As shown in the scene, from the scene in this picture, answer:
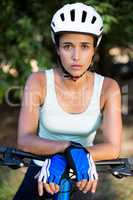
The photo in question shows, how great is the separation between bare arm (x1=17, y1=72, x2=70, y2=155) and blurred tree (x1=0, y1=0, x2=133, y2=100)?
13.9ft

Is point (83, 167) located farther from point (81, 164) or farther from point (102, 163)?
point (102, 163)

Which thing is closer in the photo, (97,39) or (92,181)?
(92,181)

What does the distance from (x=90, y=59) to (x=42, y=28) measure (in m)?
4.66

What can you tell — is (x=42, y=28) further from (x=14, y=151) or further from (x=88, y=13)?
(x=14, y=151)

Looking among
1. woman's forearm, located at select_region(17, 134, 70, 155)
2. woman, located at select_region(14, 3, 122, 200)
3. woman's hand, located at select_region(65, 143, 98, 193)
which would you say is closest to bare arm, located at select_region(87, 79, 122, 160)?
woman, located at select_region(14, 3, 122, 200)

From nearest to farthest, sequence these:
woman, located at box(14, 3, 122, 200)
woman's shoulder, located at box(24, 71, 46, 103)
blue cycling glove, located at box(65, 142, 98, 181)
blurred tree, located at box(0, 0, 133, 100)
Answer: blue cycling glove, located at box(65, 142, 98, 181)
woman, located at box(14, 3, 122, 200)
woman's shoulder, located at box(24, 71, 46, 103)
blurred tree, located at box(0, 0, 133, 100)

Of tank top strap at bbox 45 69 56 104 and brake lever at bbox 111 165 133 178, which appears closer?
brake lever at bbox 111 165 133 178

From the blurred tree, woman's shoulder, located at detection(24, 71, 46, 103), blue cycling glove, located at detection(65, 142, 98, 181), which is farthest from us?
the blurred tree

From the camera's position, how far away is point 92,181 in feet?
8.03

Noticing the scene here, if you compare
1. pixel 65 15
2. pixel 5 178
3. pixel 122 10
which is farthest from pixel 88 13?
pixel 122 10

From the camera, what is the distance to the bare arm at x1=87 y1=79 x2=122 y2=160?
2.77 metres

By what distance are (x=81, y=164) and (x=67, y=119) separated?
650 millimetres

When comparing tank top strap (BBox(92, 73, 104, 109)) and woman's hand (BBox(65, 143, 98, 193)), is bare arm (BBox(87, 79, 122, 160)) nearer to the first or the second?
tank top strap (BBox(92, 73, 104, 109))

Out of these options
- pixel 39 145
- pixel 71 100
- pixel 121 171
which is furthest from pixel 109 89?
pixel 121 171
